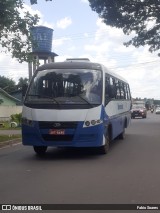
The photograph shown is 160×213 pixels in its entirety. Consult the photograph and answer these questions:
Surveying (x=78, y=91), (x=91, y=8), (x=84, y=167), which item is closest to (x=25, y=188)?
(x=84, y=167)

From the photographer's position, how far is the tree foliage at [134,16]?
34750 millimetres

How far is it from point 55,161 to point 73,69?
3001 mm

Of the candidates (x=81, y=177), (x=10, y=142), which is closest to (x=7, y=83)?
(x=10, y=142)

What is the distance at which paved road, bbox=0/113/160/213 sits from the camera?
7125 mm

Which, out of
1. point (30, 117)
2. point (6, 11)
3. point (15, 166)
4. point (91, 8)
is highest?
point (91, 8)

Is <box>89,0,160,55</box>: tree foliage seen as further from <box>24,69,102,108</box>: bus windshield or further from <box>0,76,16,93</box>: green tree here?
<box>0,76,16,93</box>: green tree

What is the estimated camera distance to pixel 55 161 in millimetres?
11688

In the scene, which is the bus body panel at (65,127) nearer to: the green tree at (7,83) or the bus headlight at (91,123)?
the bus headlight at (91,123)

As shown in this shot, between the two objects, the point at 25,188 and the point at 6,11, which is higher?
the point at 6,11

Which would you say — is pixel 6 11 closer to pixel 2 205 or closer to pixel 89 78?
pixel 89 78

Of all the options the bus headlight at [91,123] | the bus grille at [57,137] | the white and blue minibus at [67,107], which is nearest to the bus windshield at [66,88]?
the white and blue minibus at [67,107]

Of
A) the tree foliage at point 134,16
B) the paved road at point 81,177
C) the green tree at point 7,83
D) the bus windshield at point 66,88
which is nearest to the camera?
the paved road at point 81,177

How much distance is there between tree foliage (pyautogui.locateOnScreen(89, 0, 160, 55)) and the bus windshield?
23.1m

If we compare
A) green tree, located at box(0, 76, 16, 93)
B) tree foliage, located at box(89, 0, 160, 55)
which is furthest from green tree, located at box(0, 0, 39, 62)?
green tree, located at box(0, 76, 16, 93)
